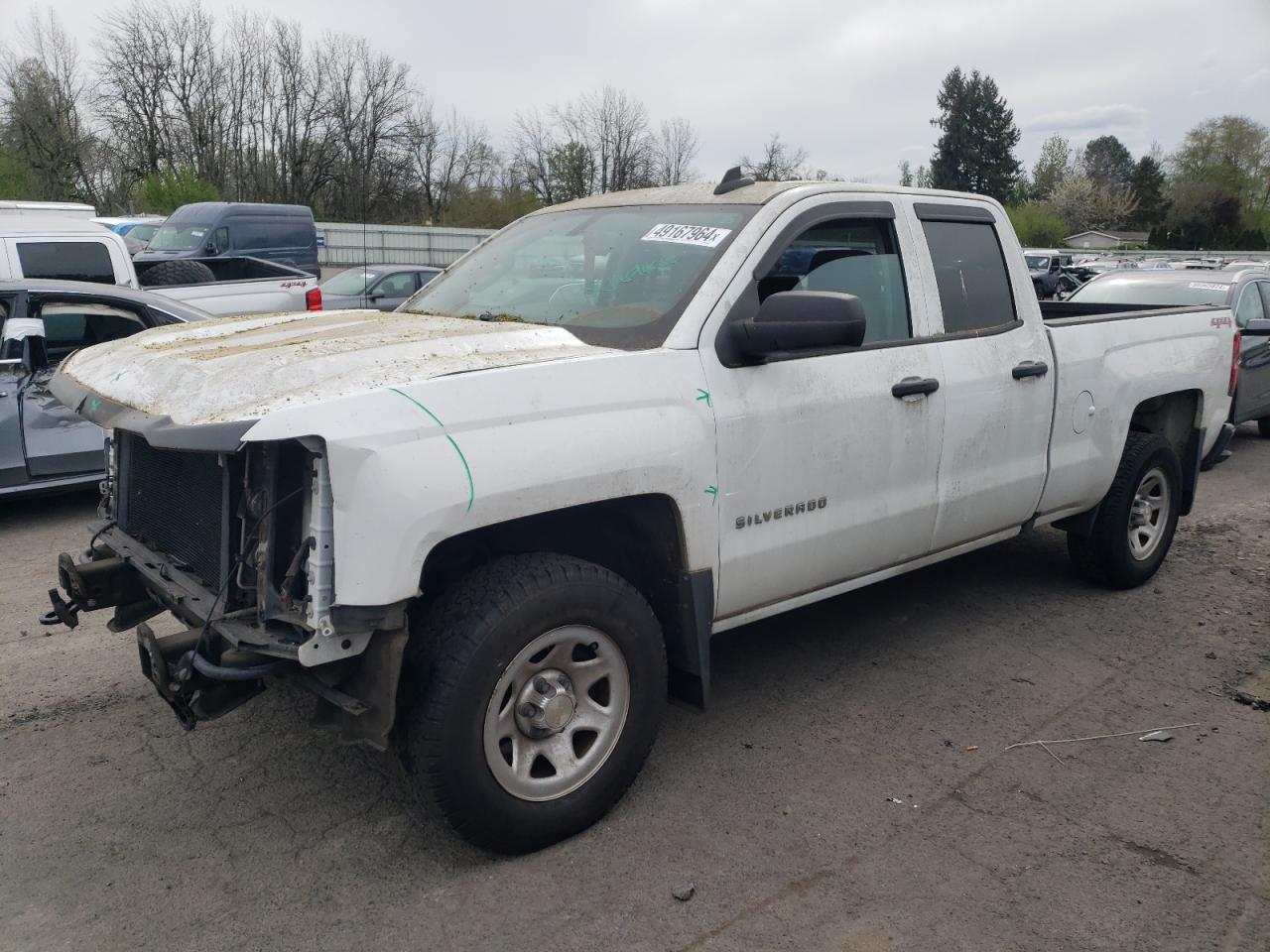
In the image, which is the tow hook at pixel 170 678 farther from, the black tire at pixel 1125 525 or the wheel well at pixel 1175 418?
the wheel well at pixel 1175 418

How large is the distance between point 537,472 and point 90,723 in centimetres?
236

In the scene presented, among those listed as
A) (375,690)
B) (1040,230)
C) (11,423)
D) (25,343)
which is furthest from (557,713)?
(1040,230)

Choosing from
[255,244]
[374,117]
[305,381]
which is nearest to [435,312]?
[305,381]

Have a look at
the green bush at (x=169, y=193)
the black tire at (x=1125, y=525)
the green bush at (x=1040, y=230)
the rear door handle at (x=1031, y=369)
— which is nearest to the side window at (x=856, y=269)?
the rear door handle at (x=1031, y=369)

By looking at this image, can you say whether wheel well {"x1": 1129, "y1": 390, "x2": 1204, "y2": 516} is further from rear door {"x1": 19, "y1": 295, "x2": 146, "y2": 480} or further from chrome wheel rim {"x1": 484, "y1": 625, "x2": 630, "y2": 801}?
rear door {"x1": 19, "y1": 295, "x2": 146, "y2": 480}

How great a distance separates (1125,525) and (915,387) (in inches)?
87.1

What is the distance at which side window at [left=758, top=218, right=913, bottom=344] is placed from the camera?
13.0ft

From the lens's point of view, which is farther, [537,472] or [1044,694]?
[1044,694]

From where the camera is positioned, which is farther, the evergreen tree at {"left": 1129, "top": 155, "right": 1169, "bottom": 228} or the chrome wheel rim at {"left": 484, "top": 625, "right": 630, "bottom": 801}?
the evergreen tree at {"left": 1129, "top": 155, "right": 1169, "bottom": 228}

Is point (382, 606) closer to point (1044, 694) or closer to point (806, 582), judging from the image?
point (806, 582)

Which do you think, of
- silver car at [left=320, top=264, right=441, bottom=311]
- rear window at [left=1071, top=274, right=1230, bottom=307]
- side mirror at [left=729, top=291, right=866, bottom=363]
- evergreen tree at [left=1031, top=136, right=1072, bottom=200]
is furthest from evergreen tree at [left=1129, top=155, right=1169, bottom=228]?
side mirror at [left=729, top=291, right=866, bottom=363]

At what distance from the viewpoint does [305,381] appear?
2.88 metres

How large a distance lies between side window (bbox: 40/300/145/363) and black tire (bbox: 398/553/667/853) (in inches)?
218

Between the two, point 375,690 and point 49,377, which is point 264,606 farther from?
point 49,377
